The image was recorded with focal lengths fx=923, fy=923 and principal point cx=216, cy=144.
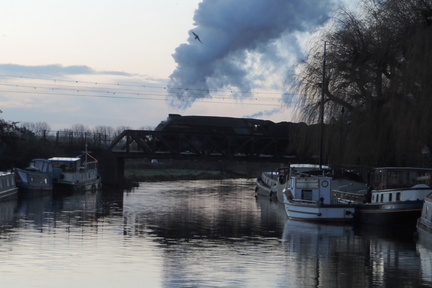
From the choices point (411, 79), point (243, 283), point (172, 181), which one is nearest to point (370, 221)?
point (411, 79)

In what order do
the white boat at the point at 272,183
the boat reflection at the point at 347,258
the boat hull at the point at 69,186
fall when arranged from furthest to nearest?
the boat hull at the point at 69,186 → the white boat at the point at 272,183 → the boat reflection at the point at 347,258

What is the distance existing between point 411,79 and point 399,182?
5.74 m

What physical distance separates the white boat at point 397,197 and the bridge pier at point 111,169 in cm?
4395

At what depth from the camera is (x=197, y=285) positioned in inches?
1117

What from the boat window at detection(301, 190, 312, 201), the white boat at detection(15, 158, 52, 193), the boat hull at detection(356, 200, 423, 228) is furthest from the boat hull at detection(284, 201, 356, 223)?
the white boat at detection(15, 158, 52, 193)

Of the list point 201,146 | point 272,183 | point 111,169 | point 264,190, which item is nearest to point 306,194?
point 272,183

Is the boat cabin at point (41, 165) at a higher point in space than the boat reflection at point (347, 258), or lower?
higher

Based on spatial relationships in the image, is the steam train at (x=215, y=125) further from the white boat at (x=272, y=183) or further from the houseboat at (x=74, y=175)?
the houseboat at (x=74, y=175)

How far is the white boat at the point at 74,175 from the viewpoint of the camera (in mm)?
79875

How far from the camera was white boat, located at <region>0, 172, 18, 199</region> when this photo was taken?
64375 millimetres

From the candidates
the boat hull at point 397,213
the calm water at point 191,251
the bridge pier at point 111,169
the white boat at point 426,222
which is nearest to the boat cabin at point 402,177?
the boat hull at point 397,213

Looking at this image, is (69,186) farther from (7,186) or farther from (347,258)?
(347,258)

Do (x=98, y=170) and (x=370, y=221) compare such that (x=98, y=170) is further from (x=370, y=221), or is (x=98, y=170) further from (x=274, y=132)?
(x=370, y=221)

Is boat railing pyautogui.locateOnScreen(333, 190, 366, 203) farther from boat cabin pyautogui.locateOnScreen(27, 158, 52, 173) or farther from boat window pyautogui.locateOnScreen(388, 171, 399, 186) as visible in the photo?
boat cabin pyautogui.locateOnScreen(27, 158, 52, 173)
